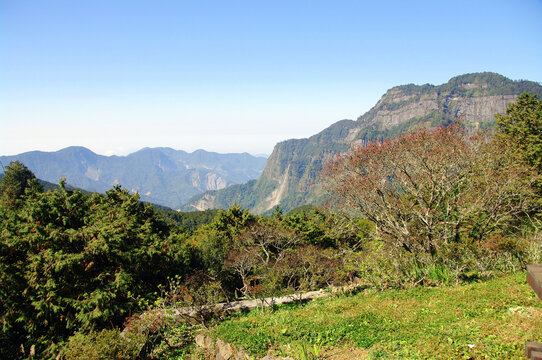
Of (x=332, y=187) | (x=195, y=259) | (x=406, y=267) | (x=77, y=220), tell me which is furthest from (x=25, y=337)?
(x=406, y=267)

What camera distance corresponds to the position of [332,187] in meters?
14.8

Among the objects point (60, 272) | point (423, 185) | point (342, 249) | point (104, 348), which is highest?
point (423, 185)

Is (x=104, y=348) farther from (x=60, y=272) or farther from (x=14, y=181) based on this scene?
(x=14, y=181)

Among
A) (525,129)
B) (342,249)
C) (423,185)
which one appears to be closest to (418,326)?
(342,249)

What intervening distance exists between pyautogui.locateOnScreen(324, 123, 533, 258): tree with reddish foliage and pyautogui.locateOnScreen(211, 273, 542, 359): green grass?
4.31 meters

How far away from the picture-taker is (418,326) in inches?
252

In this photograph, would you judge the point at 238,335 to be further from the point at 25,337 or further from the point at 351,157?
the point at 25,337

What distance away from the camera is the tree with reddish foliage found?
12852 mm

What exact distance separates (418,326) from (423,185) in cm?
912

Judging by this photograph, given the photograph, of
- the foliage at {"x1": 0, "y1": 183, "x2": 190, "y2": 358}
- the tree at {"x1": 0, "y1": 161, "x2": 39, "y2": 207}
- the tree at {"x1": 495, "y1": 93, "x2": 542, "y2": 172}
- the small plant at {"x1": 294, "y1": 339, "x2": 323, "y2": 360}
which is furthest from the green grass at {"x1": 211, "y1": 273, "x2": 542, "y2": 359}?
the tree at {"x1": 0, "y1": 161, "x2": 39, "y2": 207}

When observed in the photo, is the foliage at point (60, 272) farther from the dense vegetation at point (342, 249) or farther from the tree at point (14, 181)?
Result: the tree at point (14, 181)

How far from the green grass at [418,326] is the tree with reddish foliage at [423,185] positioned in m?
4.31

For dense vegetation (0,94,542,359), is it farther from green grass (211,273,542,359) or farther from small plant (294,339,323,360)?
small plant (294,339,323,360)

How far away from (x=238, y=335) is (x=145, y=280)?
511 inches
